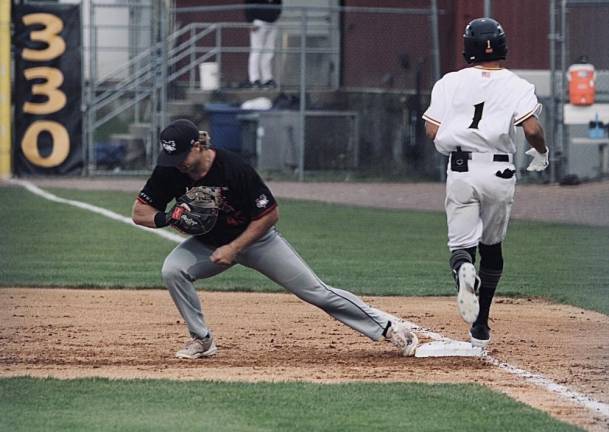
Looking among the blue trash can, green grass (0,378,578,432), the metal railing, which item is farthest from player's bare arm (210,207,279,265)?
the blue trash can

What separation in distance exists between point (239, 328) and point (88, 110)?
13379 millimetres

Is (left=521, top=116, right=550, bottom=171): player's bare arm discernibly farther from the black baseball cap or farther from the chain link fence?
the chain link fence

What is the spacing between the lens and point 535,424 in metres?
5.91

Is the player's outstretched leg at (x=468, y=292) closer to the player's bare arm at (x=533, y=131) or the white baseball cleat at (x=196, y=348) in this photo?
the player's bare arm at (x=533, y=131)

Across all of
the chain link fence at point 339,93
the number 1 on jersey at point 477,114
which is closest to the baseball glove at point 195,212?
the number 1 on jersey at point 477,114

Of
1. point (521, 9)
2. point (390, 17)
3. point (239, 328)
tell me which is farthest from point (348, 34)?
point (239, 328)

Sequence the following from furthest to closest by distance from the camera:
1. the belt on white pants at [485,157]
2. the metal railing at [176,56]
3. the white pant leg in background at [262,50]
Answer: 1. the white pant leg in background at [262,50]
2. the metal railing at [176,56]
3. the belt on white pants at [485,157]

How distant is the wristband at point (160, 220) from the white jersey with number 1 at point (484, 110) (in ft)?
5.21

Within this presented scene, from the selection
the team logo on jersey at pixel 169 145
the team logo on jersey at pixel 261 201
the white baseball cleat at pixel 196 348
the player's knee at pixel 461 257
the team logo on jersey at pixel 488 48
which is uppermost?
the team logo on jersey at pixel 488 48

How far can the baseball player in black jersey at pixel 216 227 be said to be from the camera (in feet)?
23.7

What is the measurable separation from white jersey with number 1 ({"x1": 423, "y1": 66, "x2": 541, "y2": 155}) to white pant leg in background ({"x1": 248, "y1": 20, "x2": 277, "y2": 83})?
14.8 metres

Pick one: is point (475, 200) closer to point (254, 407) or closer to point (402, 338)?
point (402, 338)

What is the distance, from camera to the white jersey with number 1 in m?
7.39

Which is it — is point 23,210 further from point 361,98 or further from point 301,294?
point 301,294
